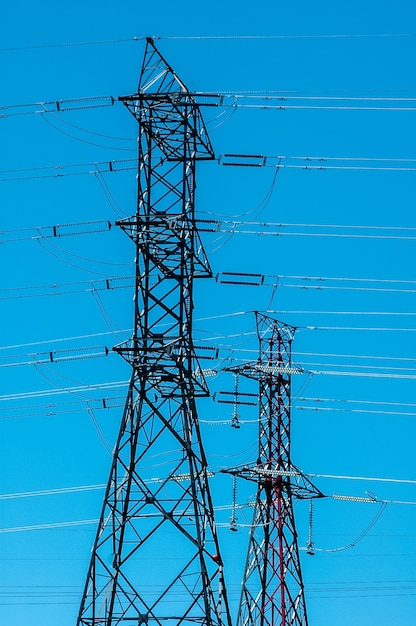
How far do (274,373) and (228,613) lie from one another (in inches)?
672

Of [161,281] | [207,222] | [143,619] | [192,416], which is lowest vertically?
[143,619]

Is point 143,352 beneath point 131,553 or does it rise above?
above

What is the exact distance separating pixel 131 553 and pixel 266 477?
1587cm

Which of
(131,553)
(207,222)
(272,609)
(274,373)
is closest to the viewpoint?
(131,553)

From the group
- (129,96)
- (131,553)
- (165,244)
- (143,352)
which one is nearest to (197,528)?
(131,553)

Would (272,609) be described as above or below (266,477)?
below

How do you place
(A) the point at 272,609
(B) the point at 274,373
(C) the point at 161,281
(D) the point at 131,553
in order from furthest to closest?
1. (B) the point at 274,373
2. (A) the point at 272,609
3. (C) the point at 161,281
4. (D) the point at 131,553

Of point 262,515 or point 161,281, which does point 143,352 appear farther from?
point 262,515

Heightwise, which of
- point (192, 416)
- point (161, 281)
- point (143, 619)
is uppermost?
point (161, 281)

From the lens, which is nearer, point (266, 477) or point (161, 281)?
point (161, 281)

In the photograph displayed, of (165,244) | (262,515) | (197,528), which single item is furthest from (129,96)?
(262,515)

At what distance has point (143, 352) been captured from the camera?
162 feet

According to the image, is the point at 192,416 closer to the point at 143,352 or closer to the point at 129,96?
the point at 143,352

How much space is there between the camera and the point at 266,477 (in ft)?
205
